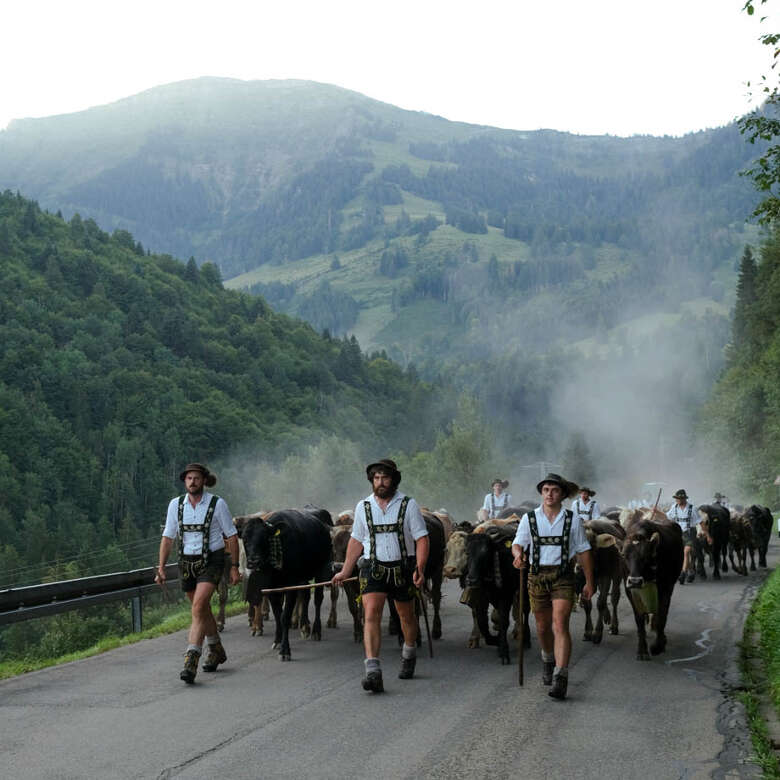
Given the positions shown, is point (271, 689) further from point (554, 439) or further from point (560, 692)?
point (554, 439)

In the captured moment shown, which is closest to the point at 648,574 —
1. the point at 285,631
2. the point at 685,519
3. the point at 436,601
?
the point at 436,601

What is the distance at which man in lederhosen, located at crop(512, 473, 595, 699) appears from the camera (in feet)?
33.9

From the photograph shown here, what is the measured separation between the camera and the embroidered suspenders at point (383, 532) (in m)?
10.9

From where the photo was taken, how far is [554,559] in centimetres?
A: 1044

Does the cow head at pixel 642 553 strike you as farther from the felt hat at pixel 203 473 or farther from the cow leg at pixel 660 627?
the felt hat at pixel 203 473

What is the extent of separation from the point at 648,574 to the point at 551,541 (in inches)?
111

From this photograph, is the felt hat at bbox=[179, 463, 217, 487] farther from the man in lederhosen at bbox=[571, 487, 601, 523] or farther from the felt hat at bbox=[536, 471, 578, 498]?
the man in lederhosen at bbox=[571, 487, 601, 523]

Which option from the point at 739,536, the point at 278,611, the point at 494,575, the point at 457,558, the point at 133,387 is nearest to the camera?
the point at 457,558

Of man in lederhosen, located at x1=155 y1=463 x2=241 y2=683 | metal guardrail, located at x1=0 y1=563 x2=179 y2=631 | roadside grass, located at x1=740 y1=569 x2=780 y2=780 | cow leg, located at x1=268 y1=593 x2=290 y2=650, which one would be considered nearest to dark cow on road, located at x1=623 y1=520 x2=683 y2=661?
roadside grass, located at x1=740 y1=569 x2=780 y2=780

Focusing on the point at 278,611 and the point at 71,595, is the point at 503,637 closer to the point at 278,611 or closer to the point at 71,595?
the point at 278,611

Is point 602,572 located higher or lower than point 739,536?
→ higher

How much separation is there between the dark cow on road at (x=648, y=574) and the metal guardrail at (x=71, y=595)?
7.77 metres

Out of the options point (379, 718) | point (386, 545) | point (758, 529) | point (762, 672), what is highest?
point (386, 545)

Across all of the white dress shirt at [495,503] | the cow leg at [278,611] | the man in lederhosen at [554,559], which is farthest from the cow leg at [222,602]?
the man in lederhosen at [554,559]
